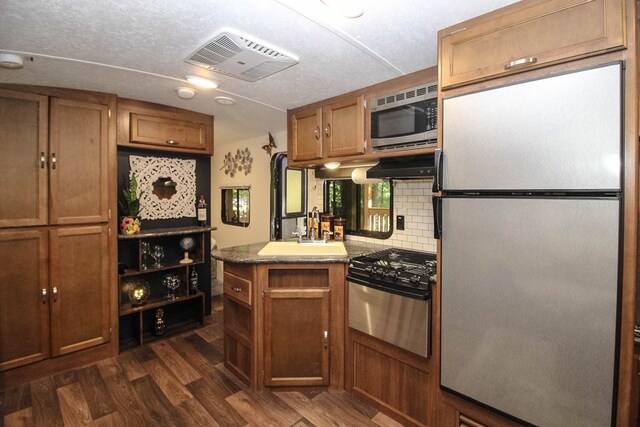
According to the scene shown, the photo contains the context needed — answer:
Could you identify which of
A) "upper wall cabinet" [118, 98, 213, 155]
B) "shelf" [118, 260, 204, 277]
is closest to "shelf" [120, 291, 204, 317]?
"shelf" [118, 260, 204, 277]

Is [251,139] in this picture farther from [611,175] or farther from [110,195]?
[611,175]

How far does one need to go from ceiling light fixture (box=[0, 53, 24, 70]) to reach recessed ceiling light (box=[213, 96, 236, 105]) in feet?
4.16

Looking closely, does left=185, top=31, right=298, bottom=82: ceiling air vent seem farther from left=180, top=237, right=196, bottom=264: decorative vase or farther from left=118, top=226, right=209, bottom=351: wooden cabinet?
left=180, top=237, right=196, bottom=264: decorative vase

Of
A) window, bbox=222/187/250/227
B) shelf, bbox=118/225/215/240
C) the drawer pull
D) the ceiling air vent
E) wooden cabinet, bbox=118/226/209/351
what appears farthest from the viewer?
window, bbox=222/187/250/227

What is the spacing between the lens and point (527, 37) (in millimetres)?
1336

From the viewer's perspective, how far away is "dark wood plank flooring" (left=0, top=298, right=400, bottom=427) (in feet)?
6.59

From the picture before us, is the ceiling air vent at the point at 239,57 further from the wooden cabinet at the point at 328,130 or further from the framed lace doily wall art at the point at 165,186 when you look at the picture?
the framed lace doily wall art at the point at 165,186

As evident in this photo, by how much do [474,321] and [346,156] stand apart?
5.04ft

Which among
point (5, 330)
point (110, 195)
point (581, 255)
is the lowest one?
point (5, 330)

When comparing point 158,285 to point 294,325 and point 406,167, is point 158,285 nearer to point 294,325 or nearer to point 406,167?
point 294,325

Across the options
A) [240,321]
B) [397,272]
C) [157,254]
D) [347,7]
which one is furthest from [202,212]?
[347,7]

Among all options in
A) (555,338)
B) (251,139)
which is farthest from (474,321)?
(251,139)

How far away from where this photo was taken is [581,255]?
47.5 inches

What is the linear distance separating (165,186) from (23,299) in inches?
58.1
